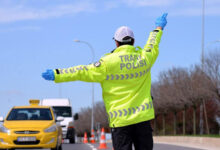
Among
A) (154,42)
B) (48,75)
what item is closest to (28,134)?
(154,42)

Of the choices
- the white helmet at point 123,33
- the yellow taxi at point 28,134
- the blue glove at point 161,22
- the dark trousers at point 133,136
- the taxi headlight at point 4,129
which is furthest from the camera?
the taxi headlight at point 4,129

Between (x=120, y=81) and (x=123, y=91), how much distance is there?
11 centimetres

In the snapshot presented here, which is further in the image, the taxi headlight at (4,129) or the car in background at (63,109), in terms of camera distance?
the car in background at (63,109)

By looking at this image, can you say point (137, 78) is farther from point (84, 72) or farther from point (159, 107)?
point (159, 107)

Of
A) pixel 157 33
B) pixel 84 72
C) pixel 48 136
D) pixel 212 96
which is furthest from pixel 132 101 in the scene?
pixel 212 96

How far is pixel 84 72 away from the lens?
5.81 metres

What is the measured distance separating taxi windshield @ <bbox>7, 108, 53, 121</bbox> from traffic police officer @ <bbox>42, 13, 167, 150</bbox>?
11.9 m

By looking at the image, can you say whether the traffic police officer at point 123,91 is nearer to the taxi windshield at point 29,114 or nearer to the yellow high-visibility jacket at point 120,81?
the yellow high-visibility jacket at point 120,81

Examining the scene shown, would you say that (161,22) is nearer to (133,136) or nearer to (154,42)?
(154,42)

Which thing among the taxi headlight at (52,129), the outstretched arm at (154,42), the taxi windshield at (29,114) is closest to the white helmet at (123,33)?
the outstretched arm at (154,42)

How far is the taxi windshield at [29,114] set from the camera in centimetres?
1753

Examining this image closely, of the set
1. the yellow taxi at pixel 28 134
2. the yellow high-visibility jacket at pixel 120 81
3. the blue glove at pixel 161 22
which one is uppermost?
the blue glove at pixel 161 22

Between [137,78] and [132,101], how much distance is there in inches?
9.7

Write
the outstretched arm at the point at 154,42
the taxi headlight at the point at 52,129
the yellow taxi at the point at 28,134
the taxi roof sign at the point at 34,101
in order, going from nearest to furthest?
the outstretched arm at the point at 154,42 → the yellow taxi at the point at 28,134 → the taxi headlight at the point at 52,129 → the taxi roof sign at the point at 34,101
